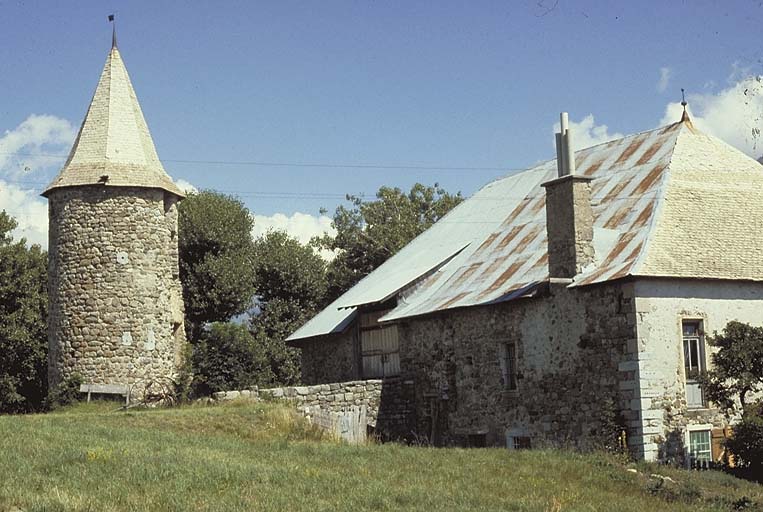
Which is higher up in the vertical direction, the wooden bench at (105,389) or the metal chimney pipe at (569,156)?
the metal chimney pipe at (569,156)

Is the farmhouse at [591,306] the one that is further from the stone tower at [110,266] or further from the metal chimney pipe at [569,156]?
the stone tower at [110,266]

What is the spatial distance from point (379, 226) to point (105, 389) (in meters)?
24.8

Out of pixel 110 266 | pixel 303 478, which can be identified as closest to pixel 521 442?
pixel 303 478

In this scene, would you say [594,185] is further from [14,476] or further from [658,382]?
[14,476]

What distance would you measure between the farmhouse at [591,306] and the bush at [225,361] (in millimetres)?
8325

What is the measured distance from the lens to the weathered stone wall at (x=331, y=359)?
1499 inches

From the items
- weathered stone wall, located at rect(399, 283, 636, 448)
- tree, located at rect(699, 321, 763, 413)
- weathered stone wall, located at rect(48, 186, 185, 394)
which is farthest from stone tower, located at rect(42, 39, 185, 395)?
tree, located at rect(699, 321, 763, 413)

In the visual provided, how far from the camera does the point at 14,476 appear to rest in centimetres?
1792

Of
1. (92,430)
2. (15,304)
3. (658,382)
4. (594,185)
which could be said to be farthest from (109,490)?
(15,304)

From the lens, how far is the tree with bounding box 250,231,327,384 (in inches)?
2055

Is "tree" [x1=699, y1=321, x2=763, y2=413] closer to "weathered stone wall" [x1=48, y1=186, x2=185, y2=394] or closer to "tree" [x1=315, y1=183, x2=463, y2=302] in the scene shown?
"weathered stone wall" [x1=48, y1=186, x2=185, y2=394]

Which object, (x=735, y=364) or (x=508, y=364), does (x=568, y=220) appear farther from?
(x=735, y=364)

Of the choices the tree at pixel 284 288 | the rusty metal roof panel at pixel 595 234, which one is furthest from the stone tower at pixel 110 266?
the tree at pixel 284 288

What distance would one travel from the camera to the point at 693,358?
26.3m
